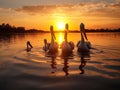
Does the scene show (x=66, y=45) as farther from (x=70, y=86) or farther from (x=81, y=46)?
(x=70, y=86)

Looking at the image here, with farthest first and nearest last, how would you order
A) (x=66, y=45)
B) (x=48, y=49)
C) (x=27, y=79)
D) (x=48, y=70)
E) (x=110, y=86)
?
(x=48, y=49) < (x=66, y=45) < (x=48, y=70) < (x=27, y=79) < (x=110, y=86)

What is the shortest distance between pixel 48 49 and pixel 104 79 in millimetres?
10929

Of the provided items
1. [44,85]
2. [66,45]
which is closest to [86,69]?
[44,85]

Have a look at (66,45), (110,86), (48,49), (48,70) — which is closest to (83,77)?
(110,86)

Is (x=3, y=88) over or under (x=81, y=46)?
under

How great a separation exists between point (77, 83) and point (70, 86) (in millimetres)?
484

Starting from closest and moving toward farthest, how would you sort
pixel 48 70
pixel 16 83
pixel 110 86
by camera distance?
pixel 110 86, pixel 16 83, pixel 48 70

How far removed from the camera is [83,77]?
9336mm

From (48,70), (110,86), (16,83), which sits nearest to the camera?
(110,86)

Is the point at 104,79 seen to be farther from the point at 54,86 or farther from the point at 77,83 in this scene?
the point at 54,86

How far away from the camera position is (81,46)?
18156 mm

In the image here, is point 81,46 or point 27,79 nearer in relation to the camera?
point 27,79

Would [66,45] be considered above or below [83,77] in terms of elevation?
above

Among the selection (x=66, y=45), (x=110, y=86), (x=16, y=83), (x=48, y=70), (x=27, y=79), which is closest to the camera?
(x=110, y=86)
